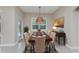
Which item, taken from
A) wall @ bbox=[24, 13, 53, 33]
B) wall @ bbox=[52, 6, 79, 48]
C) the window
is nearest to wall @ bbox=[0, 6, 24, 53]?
wall @ bbox=[24, 13, 53, 33]

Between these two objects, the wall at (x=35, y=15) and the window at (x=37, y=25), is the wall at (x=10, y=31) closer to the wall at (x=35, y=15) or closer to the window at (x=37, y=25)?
the wall at (x=35, y=15)

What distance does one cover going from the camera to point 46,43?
3414 millimetres

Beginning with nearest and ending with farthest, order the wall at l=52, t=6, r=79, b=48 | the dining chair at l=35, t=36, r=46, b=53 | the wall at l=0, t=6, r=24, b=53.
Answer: the wall at l=0, t=6, r=24, b=53 < the dining chair at l=35, t=36, r=46, b=53 < the wall at l=52, t=6, r=79, b=48

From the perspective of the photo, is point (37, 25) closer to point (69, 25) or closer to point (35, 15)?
point (35, 15)

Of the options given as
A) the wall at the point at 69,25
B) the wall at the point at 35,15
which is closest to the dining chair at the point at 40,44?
the wall at the point at 35,15

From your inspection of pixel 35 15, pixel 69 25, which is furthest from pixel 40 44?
pixel 69 25

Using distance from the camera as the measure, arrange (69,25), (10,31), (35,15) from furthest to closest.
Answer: (69,25) → (35,15) → (10,31)

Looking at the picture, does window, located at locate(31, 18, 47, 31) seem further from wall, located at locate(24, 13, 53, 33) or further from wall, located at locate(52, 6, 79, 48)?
wall, located at locate(52, 6, 79, 48)

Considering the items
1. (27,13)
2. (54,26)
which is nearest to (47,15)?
(54,26)

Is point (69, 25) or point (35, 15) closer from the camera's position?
point (35, 15)

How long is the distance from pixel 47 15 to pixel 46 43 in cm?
87

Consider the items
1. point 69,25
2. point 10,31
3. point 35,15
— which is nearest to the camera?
point 10,31

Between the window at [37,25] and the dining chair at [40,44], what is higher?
the window at [37,25]
